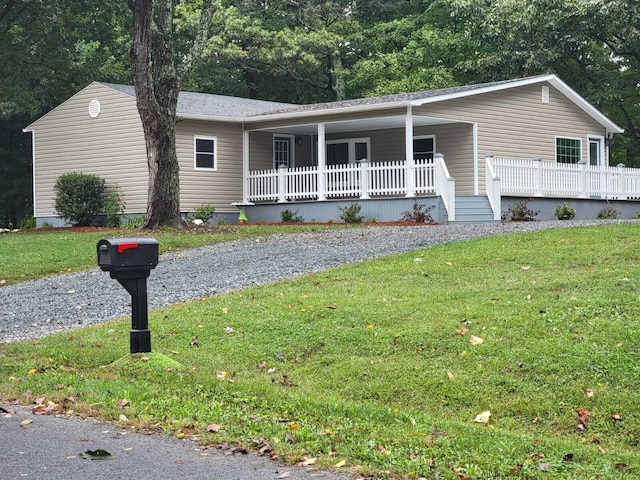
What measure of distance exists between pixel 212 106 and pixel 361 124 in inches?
185

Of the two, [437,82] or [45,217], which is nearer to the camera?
[45,217]

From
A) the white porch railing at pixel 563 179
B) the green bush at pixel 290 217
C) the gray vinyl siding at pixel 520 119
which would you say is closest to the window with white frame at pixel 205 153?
the green bush at pixel 290 217

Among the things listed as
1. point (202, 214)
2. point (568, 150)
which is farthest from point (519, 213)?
point (202, 214)

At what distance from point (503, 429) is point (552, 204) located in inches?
770

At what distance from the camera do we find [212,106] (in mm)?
28859

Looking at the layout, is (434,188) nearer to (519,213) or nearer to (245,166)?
(519,213)

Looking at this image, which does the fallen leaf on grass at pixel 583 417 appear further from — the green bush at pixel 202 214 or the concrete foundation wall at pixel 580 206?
the green bush at pixel 202 214

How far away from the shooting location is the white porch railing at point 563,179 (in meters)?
24.8

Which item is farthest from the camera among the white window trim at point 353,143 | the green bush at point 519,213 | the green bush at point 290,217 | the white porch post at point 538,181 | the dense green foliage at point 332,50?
the dense green foliage at point 332,50

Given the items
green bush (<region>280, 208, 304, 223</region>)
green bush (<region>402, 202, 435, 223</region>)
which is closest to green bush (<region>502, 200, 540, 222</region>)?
green bush (<region>402, 202, 435, 223</region>)

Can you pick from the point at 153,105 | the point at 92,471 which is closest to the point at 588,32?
the point at 153,105

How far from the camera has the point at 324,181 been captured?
2581cm

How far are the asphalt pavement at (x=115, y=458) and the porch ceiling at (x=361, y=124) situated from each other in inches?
771

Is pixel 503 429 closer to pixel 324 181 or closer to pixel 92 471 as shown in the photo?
pixel 92 471
